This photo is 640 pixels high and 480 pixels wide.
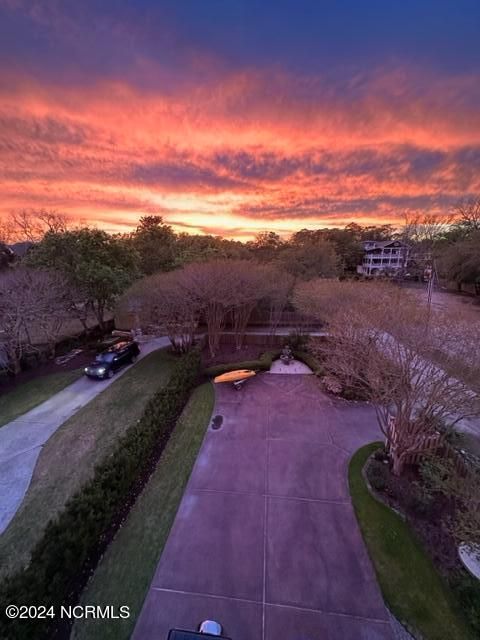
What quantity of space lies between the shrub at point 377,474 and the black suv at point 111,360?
12175 millimetres

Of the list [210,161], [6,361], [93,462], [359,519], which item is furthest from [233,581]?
[210,161]

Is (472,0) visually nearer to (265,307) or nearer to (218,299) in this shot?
(218,299)

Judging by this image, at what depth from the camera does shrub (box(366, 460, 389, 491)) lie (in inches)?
253

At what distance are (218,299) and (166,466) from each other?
8.84m

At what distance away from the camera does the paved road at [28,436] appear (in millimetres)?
6738

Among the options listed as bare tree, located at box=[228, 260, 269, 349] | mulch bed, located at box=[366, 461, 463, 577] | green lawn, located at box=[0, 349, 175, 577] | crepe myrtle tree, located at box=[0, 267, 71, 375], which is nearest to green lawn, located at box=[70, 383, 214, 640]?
green lawn, located at box=[0, 349, 175, 577]

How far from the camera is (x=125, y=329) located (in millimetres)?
20688

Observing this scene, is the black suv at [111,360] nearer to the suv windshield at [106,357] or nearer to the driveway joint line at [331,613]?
the suv windshield at [106,357]

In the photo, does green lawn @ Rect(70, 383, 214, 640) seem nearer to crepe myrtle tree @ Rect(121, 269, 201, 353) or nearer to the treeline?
crepe myrtle tree @ Rect(121, 269, 201, 353)

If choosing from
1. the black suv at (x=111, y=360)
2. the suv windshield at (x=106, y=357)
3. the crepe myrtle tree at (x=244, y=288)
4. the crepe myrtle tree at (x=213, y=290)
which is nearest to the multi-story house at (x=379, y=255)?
the crepe myrtle tree at (x=244, y=288)

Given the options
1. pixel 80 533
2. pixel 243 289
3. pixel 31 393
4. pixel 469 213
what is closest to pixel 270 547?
pixel 80 533

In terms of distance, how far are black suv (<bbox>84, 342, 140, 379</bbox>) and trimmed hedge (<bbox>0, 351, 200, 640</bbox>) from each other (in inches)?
247

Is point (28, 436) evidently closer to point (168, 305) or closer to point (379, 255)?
point (168, 305)

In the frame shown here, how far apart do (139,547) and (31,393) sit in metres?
10.2
